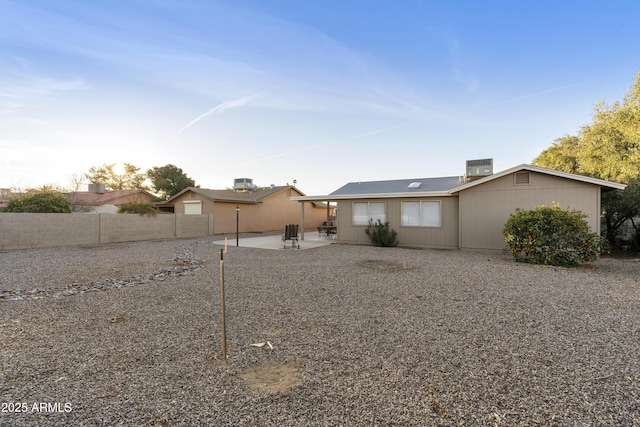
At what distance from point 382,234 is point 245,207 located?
40.0ft

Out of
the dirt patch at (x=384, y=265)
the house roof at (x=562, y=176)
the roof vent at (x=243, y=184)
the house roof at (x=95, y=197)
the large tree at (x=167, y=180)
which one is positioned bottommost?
the dirt patch at (x=384, y=265)

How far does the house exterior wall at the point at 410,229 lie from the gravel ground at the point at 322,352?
5483mm

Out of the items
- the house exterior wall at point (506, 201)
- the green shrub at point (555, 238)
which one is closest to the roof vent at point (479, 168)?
the house exterior wall at point (506, 201)

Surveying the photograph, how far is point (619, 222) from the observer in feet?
41.8

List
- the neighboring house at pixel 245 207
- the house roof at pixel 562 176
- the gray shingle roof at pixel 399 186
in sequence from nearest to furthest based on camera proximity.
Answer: the house roof at pixel 562 176 < the gray shingle roof at pixel 399 186 < the neighboring house at pixel 245 207

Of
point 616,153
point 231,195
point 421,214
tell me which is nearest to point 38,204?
point 231,195

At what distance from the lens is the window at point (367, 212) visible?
13.0m

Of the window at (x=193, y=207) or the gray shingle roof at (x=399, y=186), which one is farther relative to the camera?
the window at (x=193, y=207)

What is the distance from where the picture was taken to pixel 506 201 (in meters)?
10.5

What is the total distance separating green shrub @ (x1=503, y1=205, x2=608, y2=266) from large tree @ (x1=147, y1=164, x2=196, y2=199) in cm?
3030

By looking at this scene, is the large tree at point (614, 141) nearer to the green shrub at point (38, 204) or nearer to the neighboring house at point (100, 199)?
the green shrub at point (38, 204)

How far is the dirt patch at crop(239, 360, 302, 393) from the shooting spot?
7.93 feet

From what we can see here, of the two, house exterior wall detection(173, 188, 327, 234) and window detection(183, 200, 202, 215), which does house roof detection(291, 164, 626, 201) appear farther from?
window detection(183, 200, 202, 215)

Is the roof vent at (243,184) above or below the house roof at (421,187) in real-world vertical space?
above
